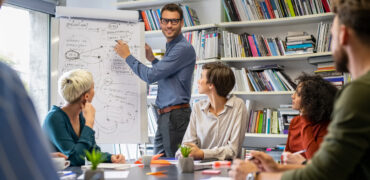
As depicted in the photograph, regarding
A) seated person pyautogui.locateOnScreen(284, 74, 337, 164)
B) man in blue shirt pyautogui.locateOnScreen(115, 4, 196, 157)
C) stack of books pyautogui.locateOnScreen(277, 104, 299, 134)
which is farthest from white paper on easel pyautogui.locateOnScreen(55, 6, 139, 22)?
seated person pyautogui.locateOnScreen(284, 74, 337, 164)

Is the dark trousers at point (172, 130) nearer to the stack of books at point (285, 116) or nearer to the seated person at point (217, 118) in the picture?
the seated person at point (217, 118)

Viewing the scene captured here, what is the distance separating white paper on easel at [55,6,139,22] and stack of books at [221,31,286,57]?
3.30 ft

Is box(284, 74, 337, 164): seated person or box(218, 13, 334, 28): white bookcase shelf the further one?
box(218, 13, 334, 28): white bookcase shelf

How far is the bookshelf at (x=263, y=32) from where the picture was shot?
379cm

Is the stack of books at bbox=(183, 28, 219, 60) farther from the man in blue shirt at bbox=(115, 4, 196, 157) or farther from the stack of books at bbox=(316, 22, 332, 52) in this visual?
the stack of books at bbox=(316, 22, 332, 52)

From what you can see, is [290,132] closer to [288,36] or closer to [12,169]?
[288,36]

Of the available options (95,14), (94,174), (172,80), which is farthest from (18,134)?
(95,14)

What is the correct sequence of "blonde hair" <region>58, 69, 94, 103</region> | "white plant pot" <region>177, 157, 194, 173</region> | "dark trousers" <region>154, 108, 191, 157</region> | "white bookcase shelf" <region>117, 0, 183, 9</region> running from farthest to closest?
"white bookcase shelf" <region>117, 0, 183, 9</region>
"dark trousers" <region>154, 108, 191, 157</region>
"blonde hair" <region>58, 69, 94, 103</region>
"white plant pot" <region>177, 157, 194, 173</region>

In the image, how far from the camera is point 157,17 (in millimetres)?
4312

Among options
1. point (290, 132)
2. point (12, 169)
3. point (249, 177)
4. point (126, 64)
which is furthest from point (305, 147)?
point (12, 169)

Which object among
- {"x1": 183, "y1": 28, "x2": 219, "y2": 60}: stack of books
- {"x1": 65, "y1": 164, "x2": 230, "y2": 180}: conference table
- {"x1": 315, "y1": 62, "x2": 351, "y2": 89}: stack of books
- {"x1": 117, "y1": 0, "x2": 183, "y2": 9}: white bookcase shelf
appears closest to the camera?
{"x1": 65, "y1": 164, "x2": 230, "y2": 180}: conference table

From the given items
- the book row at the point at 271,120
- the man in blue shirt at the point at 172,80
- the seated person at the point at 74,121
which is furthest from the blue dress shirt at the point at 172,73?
the book row at the point at 271,120

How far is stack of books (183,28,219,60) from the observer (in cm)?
398

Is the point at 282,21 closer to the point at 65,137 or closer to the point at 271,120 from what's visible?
the point at 271,120
